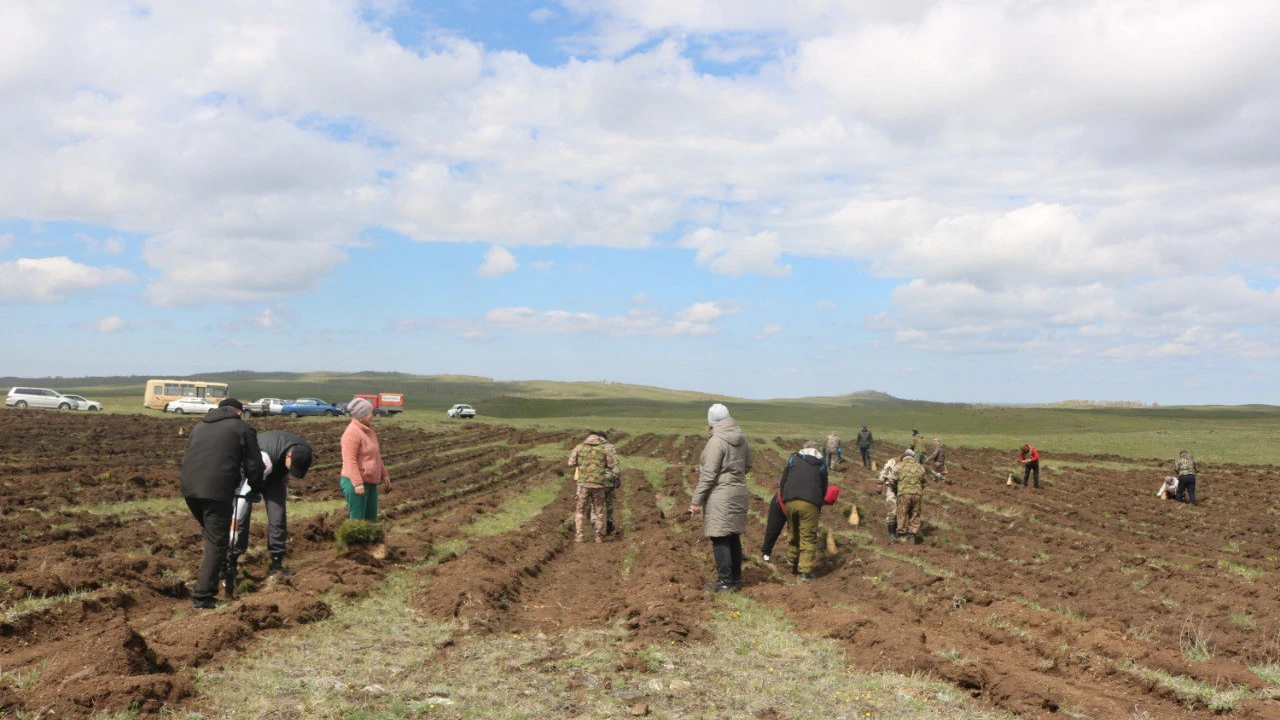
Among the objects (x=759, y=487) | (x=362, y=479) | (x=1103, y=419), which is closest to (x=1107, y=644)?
(x=362, y=479)

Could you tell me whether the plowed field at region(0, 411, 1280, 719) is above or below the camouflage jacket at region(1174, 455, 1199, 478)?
below

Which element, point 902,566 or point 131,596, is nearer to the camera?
point 131,596

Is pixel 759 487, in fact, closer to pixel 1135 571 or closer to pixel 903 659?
pixel 1135 571

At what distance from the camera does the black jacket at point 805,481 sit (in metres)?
12.4

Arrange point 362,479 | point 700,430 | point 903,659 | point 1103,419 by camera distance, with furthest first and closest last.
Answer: point 1103,419, point 700,430, point 362,479, point 903,659

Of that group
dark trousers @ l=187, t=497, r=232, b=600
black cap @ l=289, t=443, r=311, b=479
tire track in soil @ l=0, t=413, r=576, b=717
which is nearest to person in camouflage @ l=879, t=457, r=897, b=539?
tire track in soil @ l=0, t=413, r=576, b=717

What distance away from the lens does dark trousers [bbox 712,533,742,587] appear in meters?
11.2

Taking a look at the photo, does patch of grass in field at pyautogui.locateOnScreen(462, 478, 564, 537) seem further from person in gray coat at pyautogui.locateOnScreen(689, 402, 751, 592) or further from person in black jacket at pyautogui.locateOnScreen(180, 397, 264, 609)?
person in black jacket at pyautogui.locateOnScreen(180, 397, 264, 609)

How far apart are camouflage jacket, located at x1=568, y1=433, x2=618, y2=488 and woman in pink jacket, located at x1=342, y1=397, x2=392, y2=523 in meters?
4.04

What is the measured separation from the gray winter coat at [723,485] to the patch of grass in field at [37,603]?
6577 mm

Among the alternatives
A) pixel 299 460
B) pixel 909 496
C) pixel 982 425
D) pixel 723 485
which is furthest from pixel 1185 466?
pixel 982 425

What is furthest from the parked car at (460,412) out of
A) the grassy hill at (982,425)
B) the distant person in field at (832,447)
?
the distant person in field at (832,447)

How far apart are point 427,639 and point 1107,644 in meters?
6.33

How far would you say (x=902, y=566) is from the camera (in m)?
13.2
